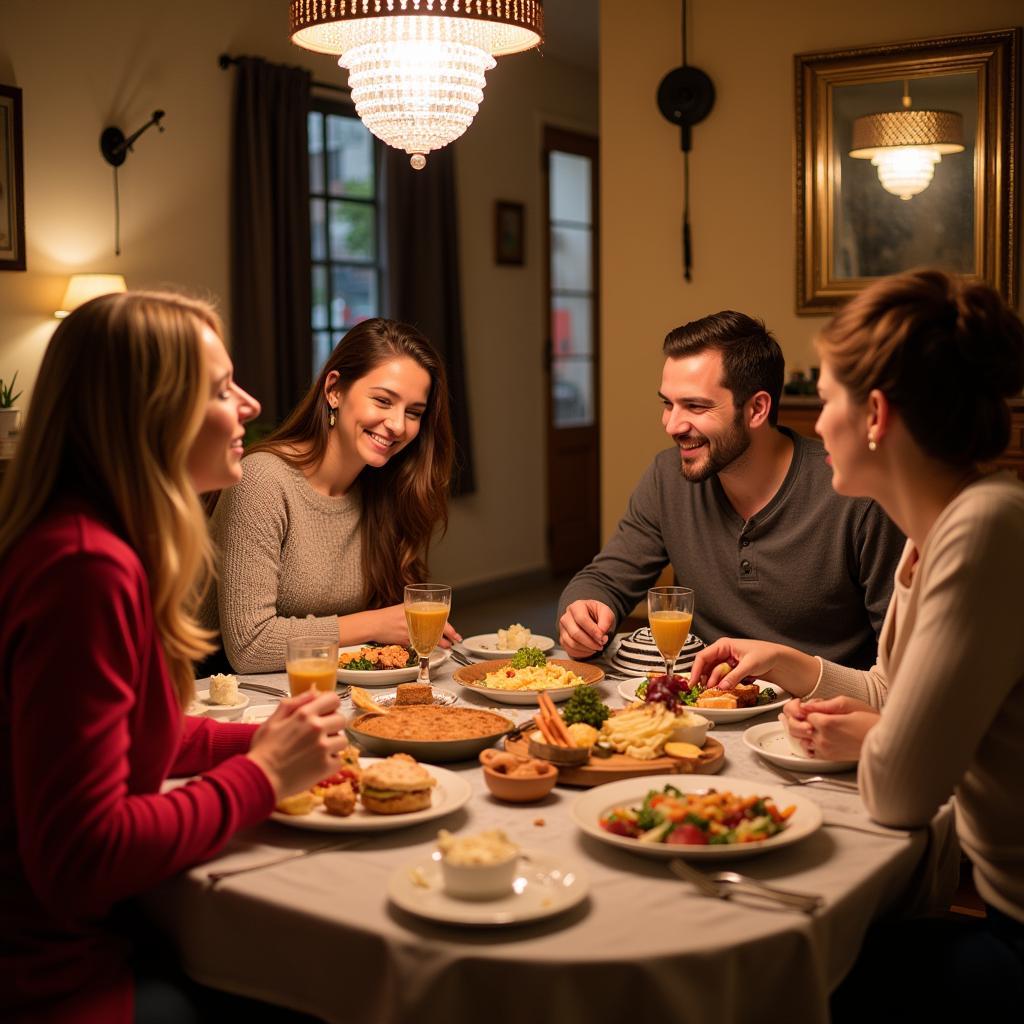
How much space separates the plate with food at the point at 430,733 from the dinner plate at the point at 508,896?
1.16 ft

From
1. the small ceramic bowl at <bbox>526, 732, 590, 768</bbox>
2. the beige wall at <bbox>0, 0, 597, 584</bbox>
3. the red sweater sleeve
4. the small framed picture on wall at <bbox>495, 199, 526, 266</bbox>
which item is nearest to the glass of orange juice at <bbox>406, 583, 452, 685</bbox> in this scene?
the small ceramic bowl at <bbox>526, 732, 590, 768</bbox>

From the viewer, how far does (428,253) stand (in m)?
6.94

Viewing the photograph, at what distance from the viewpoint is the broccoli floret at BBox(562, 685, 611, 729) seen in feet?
5.90

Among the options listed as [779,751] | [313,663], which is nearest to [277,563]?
[313,663]

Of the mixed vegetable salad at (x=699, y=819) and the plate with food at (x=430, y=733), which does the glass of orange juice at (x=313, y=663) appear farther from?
the mixed vegetable salad at (x=699, y=819)

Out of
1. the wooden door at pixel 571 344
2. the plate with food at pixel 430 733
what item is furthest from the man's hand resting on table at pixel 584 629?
the wooden door at pixel 571 344

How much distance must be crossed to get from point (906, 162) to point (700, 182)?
0.83 metres

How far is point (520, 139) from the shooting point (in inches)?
306

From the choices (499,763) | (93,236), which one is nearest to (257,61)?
(93,236)

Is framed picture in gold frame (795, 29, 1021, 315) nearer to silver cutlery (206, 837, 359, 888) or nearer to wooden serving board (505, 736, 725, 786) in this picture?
wooden serving board (505, 736, 725, 786)

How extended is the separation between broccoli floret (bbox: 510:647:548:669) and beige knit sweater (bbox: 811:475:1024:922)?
779mm

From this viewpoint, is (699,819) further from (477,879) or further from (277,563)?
(277,563)

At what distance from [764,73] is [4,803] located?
14.3 ft

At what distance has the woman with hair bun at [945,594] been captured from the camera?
146 centimetres
